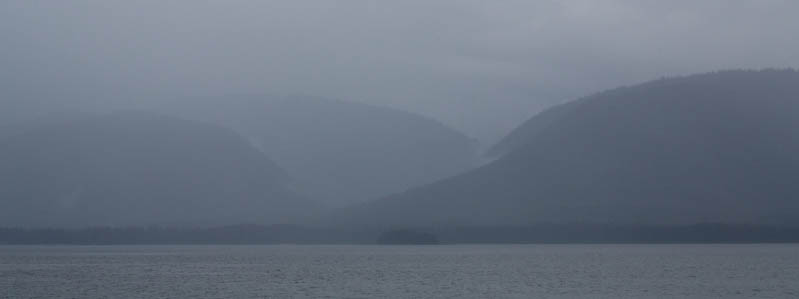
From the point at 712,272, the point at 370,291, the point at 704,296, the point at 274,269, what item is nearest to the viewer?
the point at 704,296

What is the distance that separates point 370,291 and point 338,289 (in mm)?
3007

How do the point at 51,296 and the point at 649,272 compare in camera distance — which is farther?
the point at 649,272

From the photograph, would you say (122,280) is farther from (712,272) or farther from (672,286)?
(712,272)

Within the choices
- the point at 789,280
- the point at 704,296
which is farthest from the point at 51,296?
the point at 789,280

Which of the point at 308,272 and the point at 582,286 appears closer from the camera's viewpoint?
the point at 582,286

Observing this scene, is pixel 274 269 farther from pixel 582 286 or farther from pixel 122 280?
pixel 582 286

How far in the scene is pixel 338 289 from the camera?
81750 millimetres

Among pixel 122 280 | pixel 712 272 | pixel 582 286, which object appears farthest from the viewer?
pixel 712 272

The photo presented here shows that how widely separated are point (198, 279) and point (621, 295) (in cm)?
3762

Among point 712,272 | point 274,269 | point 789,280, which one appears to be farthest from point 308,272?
point 789,280

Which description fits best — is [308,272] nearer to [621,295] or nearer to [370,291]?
[370,291]

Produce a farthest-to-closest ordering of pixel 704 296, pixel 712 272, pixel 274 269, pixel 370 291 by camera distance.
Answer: pixel 274 269
pixel 712 272
pixel 370 291
pixel 704 296

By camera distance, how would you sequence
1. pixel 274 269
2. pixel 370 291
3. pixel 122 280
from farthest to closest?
pixel 274 269 → pixel 122 280 → pixel 370 291

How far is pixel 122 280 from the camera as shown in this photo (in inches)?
3733
